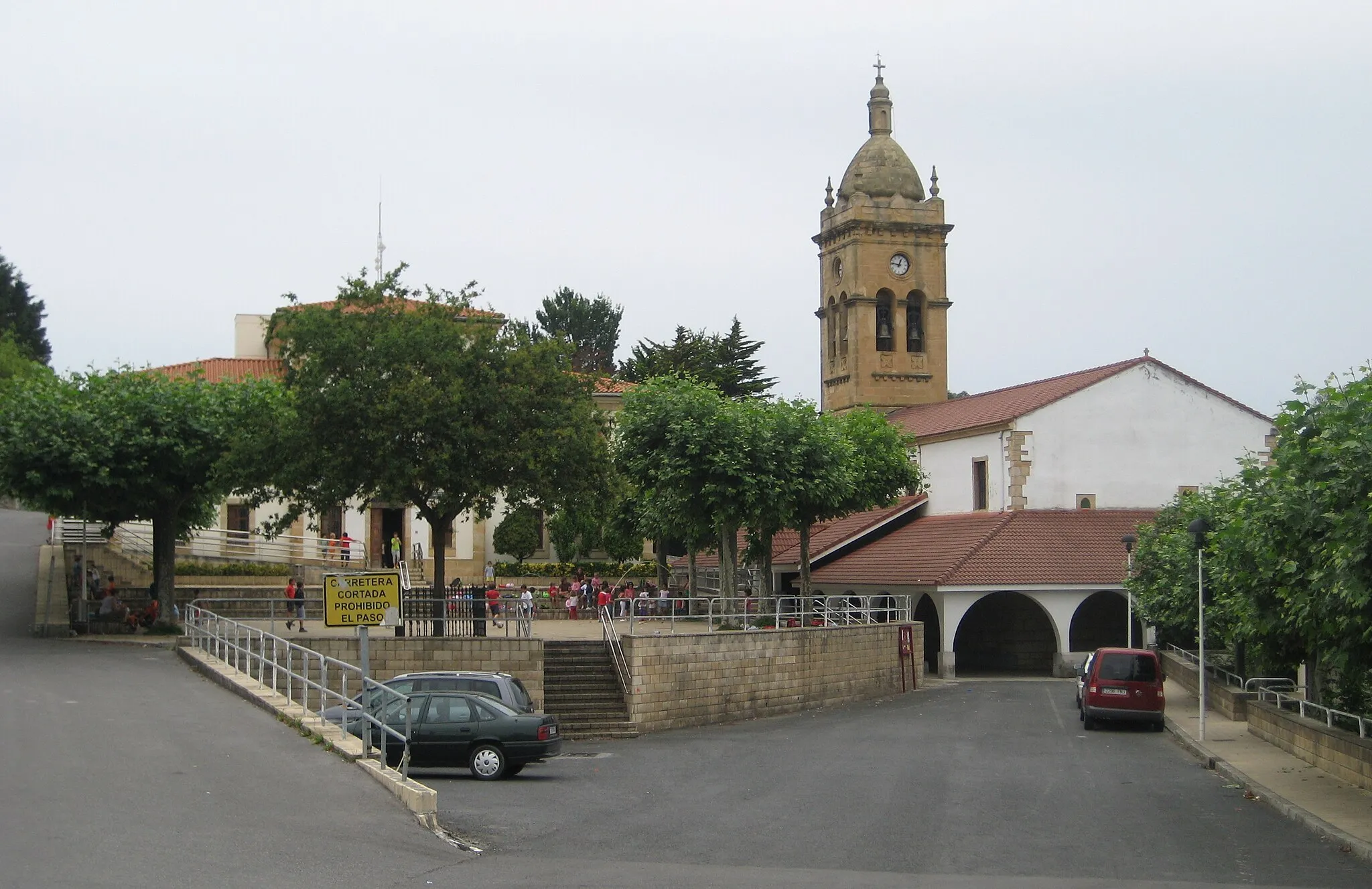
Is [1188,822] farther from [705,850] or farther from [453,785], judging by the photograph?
[453,785]

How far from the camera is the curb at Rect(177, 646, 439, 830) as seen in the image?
1461 centimetres

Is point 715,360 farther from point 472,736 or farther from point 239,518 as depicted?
point 472,736

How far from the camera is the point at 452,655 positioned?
30.2 meters

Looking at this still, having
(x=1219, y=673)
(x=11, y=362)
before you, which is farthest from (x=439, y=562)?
(x=11, y=362)

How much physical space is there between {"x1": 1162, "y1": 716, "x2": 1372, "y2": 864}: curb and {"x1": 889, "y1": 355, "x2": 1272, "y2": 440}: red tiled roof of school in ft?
80.3

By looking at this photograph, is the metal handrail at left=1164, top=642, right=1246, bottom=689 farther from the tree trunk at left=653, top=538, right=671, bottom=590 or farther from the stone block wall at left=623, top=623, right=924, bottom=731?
the tree trunk at left=653, top=538, right=671, bottom=590

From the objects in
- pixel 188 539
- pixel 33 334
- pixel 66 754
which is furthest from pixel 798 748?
pixel 33 334

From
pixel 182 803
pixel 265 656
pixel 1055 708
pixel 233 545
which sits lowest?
pixel 1055 708

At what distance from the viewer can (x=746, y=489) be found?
1491 inches

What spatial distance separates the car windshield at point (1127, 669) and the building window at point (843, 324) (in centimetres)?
3544

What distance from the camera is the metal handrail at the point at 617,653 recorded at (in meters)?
31.2

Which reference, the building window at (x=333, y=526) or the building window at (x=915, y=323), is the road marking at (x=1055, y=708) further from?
the building window at (x=333, y=526)

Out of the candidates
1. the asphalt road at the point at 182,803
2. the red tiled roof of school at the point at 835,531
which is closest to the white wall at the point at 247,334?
the red tiled roof of school at the point at 835,531

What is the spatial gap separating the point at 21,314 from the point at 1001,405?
64.0 m
